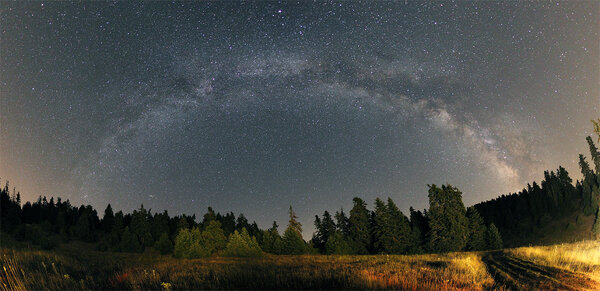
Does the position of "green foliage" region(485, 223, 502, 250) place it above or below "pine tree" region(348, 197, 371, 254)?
below

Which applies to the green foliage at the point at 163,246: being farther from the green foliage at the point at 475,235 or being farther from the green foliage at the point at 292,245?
the green foliage at the point at 475,235

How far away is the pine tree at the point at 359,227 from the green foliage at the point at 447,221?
11.4 m

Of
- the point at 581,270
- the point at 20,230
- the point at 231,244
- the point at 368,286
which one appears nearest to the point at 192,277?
the point at 368,286

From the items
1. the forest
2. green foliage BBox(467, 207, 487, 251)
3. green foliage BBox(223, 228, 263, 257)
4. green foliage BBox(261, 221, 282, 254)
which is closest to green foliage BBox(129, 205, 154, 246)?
the forest

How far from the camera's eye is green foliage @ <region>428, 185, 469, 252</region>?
5534 centimetres

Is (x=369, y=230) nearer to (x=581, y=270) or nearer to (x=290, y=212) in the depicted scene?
(x=290, y=212)

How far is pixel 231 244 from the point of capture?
46219mm

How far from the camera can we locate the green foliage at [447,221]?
55344 millimetres

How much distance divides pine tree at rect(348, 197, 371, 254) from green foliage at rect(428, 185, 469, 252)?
37.3ft

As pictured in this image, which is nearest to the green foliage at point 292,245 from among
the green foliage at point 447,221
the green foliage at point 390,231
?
the green foliage at point 390,231

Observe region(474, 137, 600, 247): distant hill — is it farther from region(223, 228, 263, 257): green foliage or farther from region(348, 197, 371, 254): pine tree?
region(223, 228, 263, 257): green foliage

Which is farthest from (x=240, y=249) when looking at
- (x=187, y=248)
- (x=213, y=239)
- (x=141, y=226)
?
(x=141, y=226)

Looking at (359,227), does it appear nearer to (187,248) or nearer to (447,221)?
(447,221)

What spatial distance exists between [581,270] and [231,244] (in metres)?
39.9
